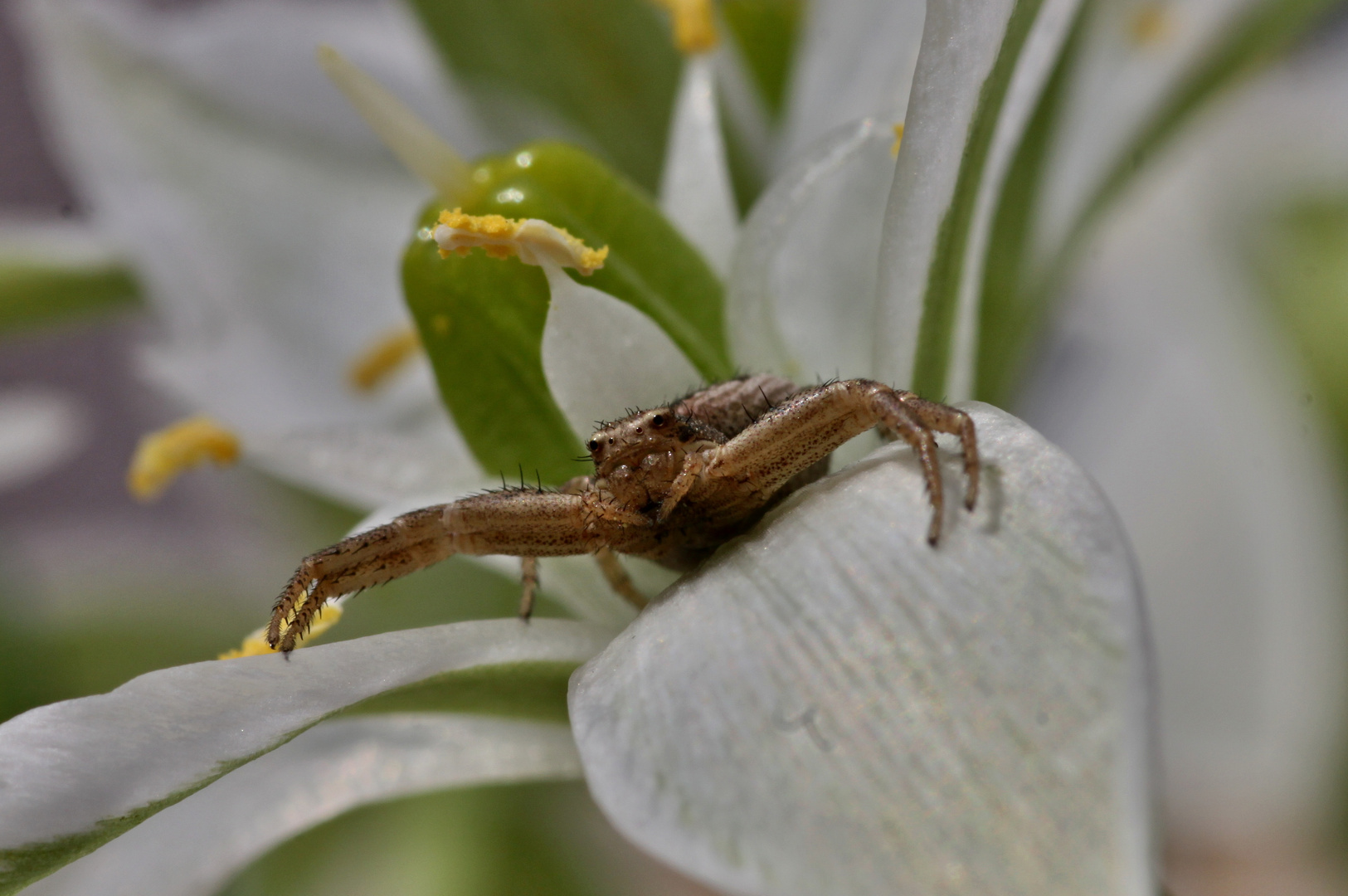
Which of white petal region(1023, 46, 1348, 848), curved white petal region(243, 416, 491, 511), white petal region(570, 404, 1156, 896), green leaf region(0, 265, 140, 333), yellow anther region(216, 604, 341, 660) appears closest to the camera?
white petal region(570, 404, 1156, 896)

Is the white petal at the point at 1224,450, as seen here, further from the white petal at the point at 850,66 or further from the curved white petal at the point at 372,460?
the curved white petal at the point at 372,460

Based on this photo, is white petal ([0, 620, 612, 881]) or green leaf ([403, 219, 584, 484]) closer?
white petal ([0, 620, 612, 881])

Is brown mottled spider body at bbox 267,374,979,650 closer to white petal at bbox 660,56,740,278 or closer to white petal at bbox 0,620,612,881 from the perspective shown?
Result: white petal at bbox 0,620,612,881

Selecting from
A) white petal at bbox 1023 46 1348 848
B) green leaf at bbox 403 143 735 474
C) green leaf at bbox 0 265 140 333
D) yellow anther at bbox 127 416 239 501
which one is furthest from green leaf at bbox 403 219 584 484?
white petal at bbox 1023 46 1348 848

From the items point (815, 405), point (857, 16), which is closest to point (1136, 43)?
point (857, 16)

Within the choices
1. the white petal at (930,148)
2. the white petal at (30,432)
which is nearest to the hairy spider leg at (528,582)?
the white petal at (930,148)
